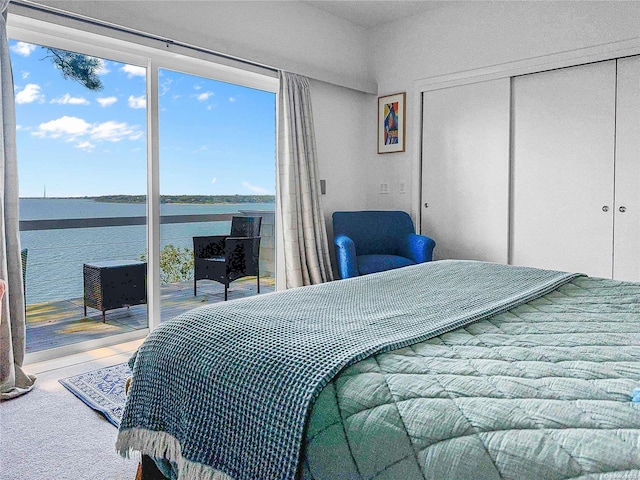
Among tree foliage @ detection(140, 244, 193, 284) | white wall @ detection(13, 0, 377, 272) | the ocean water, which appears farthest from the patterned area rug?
white wall @ detection(13, 0, 377, 272)

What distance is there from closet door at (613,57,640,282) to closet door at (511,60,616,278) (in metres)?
0.04

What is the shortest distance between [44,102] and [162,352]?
2.34 meters

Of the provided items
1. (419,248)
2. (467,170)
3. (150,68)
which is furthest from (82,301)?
(467,170)

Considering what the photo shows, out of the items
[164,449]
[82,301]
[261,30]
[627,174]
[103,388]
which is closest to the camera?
[164,449]

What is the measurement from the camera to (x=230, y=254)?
3.74m

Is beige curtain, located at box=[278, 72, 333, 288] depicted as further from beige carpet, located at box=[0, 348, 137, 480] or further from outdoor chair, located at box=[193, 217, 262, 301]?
beige carpet, located at box=[0, 348, 137, 480]

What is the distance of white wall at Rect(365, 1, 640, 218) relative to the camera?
11.1 feet

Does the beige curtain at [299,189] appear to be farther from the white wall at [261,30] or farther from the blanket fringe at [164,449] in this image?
the blanket fringe at [164,449]

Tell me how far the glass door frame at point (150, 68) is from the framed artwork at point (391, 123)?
1367mm

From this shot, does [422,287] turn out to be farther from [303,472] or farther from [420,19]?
[420,19]

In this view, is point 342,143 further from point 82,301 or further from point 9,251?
point 9,251

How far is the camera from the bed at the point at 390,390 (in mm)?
760

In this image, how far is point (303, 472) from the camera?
890 millimetres

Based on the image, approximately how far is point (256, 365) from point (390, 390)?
0.95 ft
